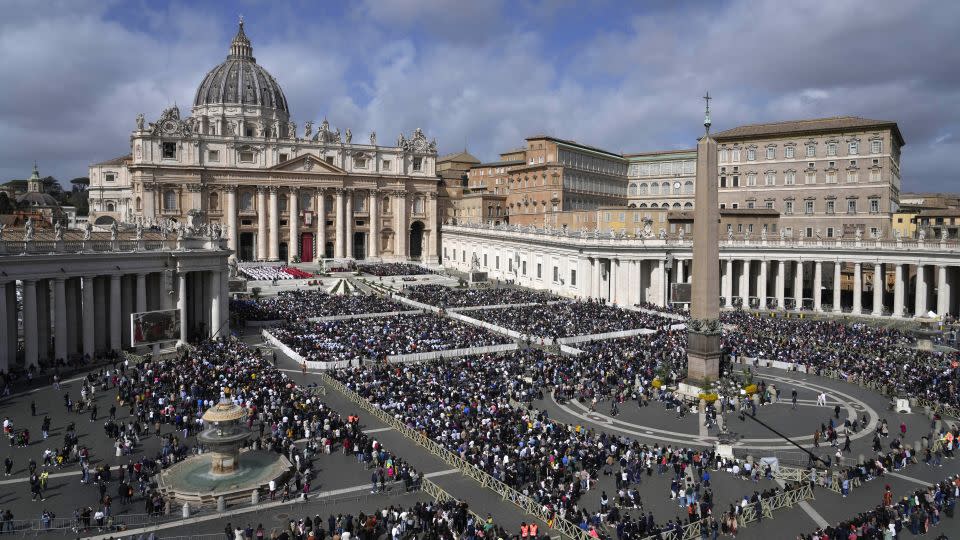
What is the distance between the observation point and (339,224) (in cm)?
9250

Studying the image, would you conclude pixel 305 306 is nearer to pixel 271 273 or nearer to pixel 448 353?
pixel 448 353

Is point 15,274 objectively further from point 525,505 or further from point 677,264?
point 677,264

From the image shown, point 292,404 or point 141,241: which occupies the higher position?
point 141,241

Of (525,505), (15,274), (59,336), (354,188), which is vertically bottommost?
(525,505)

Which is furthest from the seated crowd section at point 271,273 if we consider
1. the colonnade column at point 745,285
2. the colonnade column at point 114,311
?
the colonnade column at point 745,285

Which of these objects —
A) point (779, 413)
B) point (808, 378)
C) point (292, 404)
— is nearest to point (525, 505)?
point (292, 404)

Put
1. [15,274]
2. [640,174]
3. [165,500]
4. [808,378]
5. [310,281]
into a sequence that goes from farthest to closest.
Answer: [640,174], [310,281], [808,378], [15,274], [165,500]

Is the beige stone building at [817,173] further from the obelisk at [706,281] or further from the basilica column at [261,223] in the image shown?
the basilica column at [261,223]

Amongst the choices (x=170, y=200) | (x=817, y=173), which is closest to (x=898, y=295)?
(x=817, y=173)

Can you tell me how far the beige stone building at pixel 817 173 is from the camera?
6550 cm

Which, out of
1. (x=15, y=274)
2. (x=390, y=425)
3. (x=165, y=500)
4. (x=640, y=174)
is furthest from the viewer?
(x=640, y=174)

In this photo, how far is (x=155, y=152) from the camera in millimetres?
82438

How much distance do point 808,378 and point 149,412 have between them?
2964 centimetres

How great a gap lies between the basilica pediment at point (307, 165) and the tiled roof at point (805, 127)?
4768 cm
